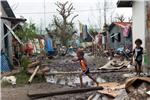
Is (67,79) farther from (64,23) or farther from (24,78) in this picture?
(64,23)

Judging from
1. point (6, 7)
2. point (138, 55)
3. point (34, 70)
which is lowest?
point (34, 70)

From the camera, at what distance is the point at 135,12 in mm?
15891

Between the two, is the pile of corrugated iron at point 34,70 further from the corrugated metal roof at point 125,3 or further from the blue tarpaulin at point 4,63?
the corrugated metal roof at point 125,3

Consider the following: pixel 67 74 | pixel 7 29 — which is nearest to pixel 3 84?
pixel 67 74

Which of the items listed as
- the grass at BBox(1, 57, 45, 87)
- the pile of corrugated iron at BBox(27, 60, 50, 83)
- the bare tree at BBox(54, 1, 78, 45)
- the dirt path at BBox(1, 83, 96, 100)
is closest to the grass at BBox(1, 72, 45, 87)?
the grass at BBox(1, 57, 45, 87)

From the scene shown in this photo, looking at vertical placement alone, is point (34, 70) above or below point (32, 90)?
above

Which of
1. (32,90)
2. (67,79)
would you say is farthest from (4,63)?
(32,90)

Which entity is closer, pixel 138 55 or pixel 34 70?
pixel 138 55

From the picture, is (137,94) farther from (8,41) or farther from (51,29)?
(51,29)

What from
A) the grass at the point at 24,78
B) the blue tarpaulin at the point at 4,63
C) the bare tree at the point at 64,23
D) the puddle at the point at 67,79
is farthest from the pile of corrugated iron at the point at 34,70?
the bare tree at the point at 64,23

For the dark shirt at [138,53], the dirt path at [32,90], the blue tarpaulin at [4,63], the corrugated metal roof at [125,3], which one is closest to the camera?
the dirt path at [32,90]

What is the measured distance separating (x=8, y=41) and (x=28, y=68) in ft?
23.2

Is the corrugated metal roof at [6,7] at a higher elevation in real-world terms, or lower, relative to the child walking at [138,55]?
higher

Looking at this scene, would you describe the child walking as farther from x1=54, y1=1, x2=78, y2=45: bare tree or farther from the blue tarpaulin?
x1=54, y1=1, x2=78, y2=45: bare tree
